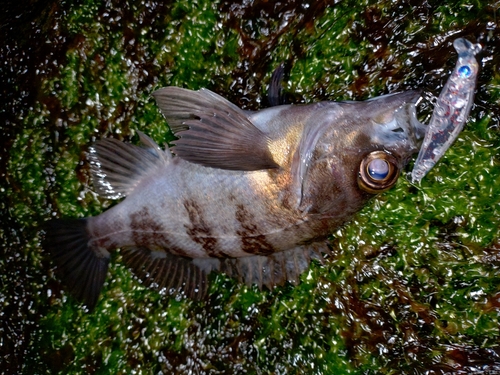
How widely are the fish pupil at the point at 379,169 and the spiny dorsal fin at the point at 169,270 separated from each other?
117 cm

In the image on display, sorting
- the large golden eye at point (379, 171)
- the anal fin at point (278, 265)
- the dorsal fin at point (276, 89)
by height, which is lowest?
the anal fin at point (278, 265)

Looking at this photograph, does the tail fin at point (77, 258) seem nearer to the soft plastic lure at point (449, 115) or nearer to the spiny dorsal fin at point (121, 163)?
the spiny dorsal fin at point (121, 163)

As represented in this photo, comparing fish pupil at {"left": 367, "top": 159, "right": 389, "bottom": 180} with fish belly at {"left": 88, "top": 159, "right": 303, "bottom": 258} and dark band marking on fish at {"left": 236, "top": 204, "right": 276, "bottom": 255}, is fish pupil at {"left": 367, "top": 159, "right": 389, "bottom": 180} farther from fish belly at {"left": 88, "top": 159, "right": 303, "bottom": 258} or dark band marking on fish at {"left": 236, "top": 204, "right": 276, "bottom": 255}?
dark band marking on fish at {"left": 236, "top": 204, "right": 276, "bottom": 255}

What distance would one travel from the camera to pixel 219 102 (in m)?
2.30

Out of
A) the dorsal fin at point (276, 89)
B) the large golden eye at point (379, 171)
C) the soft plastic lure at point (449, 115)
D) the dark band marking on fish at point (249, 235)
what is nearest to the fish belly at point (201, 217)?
the dark band marking on fish at point (249, 235)

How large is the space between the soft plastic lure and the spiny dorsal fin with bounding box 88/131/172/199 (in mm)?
1372

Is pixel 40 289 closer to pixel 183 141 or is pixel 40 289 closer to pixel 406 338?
pixel 183 141

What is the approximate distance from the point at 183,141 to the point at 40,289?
172cm

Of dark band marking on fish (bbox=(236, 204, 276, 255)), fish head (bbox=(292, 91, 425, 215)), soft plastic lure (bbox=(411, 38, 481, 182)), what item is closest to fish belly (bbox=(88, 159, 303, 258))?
dark band marking on fish (bbox=(236, 204, 276, 255))

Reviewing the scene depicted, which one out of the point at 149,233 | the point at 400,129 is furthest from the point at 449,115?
the point at 149,233

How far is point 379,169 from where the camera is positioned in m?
2.08

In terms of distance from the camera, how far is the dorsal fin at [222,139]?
7.40ft

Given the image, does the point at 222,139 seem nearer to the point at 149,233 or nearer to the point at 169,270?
the point at 149,233

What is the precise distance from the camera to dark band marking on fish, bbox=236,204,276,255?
7.79 ft
